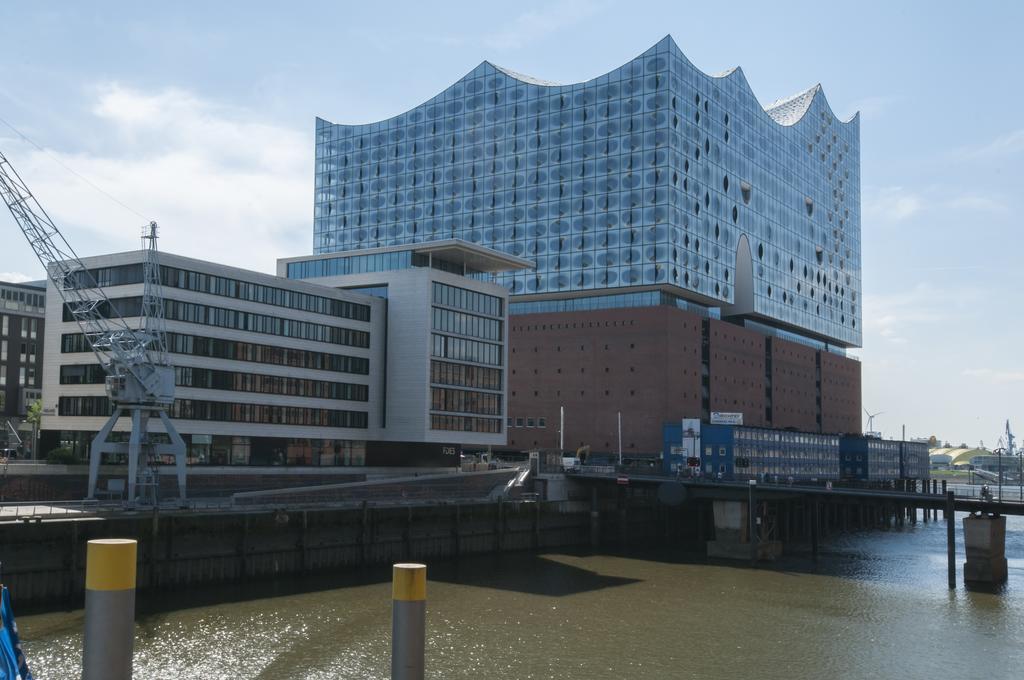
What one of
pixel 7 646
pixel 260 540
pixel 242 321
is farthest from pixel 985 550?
pixel 7 646

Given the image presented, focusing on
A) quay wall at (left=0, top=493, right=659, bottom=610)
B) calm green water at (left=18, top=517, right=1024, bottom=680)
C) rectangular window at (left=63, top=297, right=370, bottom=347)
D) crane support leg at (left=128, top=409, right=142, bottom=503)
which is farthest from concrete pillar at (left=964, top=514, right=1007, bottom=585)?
rectangular window at (left=63, top=297, right=370, bottom=347)

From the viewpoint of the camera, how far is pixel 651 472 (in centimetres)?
10225

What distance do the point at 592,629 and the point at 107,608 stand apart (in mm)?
45529

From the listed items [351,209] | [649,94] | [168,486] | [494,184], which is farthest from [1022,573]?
[351,209]

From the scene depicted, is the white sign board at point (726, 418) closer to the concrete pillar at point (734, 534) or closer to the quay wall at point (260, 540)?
the concrete pillar at point (734, 534)

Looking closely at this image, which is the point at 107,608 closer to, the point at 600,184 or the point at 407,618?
the point at 407,618

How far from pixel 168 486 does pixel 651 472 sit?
158 feet

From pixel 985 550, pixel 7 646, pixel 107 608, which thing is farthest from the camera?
pixel 985 550

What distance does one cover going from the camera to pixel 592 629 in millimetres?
50375

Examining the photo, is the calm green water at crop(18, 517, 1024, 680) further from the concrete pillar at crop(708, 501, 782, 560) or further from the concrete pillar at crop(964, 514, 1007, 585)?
the concrete pillar at crop(708, 501, 782, 560)

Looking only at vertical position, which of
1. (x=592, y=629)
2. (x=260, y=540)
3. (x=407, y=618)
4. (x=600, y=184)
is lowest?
(x=592, y=629)

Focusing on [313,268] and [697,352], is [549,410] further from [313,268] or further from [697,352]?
[313,268]

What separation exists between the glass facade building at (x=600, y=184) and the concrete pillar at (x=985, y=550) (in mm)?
67905

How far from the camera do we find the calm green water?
136 ft
